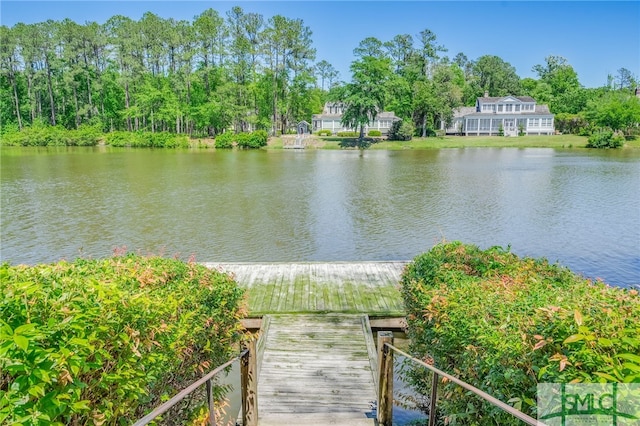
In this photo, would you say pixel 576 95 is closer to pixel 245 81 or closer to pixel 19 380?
pixel 245 81

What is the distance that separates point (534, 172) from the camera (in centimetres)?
2858

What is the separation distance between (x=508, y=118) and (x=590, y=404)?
65464 millimetres

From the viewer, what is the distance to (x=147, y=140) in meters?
53.9

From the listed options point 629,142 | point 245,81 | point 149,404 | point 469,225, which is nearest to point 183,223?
point 469,225

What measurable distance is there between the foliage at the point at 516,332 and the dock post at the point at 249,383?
176cm

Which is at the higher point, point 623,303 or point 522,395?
point 623,303

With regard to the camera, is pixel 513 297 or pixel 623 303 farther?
pixel 513 297

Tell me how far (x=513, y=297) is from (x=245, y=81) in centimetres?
5958

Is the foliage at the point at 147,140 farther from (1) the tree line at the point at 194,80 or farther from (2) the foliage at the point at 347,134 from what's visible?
(2) the foliage at the point at 347,134

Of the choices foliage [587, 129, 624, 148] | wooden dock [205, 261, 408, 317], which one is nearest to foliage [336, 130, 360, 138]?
foliage [587, 129, 624, 148]

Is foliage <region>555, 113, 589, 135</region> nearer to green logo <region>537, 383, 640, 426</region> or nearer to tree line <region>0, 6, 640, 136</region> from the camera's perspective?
tree line <region>0, 6, 640, 136</region>

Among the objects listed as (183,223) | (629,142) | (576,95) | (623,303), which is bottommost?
(183,223)

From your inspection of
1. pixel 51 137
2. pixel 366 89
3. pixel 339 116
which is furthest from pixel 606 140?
pixel 51 137

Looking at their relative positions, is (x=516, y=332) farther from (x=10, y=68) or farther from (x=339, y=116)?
(x=10, y=68)
